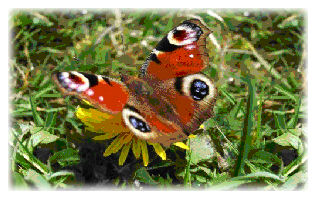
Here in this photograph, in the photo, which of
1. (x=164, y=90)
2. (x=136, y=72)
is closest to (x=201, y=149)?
(x=164, y=90)

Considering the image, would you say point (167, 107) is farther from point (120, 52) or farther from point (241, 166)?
point (120, 52)

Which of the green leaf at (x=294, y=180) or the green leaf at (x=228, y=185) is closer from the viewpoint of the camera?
the green leaf at (x=228, y=185)

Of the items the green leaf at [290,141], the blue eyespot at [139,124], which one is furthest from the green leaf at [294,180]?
the blue eyespot at [139,124]

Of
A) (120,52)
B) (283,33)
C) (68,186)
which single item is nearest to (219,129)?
(68,186)

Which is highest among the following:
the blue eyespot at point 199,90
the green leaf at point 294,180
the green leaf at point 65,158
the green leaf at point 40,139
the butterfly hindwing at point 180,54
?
the butterfly hindwing at point 180,54

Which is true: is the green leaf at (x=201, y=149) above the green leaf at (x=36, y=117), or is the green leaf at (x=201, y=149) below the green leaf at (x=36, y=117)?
below

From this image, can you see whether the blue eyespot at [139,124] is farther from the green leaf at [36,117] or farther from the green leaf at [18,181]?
the green leaf at [36,117]
